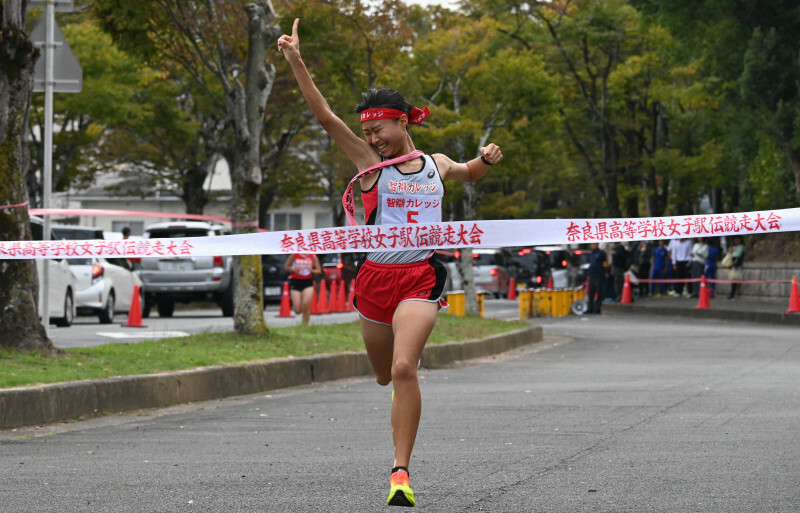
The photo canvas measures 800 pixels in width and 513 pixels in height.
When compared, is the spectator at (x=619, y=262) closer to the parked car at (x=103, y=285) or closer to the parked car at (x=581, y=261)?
the parked car at (x=581, y=261)

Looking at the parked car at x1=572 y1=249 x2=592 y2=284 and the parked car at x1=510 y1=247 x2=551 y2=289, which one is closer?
the parked car at x1=572 y1=249 x2=592 y2=284

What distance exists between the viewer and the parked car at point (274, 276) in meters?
30.7

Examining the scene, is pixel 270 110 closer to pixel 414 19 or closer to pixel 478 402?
pixel 414 19

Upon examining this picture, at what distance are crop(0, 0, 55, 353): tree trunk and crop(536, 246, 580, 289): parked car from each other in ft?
98.5

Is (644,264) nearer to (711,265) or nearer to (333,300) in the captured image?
(711,265)

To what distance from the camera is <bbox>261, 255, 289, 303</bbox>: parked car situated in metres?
30.7

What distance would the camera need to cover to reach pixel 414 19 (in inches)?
1688

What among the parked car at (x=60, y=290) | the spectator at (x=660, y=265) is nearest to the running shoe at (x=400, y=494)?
the parked car at (x=60, y=290)

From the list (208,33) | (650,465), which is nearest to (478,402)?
(650,465)

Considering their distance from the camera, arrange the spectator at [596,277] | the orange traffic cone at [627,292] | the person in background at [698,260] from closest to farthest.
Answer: the spectator at [596,277], the orange traffic cone at [627,292], the person in background at [698,260]

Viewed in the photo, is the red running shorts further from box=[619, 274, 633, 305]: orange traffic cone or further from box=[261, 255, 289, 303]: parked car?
box=[619, 274, 633, 305]: orange traffic cone

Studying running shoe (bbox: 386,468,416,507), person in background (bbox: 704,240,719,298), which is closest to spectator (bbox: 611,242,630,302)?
person in background (bbox: 704,240,719,298)

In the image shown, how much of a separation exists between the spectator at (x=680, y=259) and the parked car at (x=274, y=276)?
11214mm

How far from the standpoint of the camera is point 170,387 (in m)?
10.7
